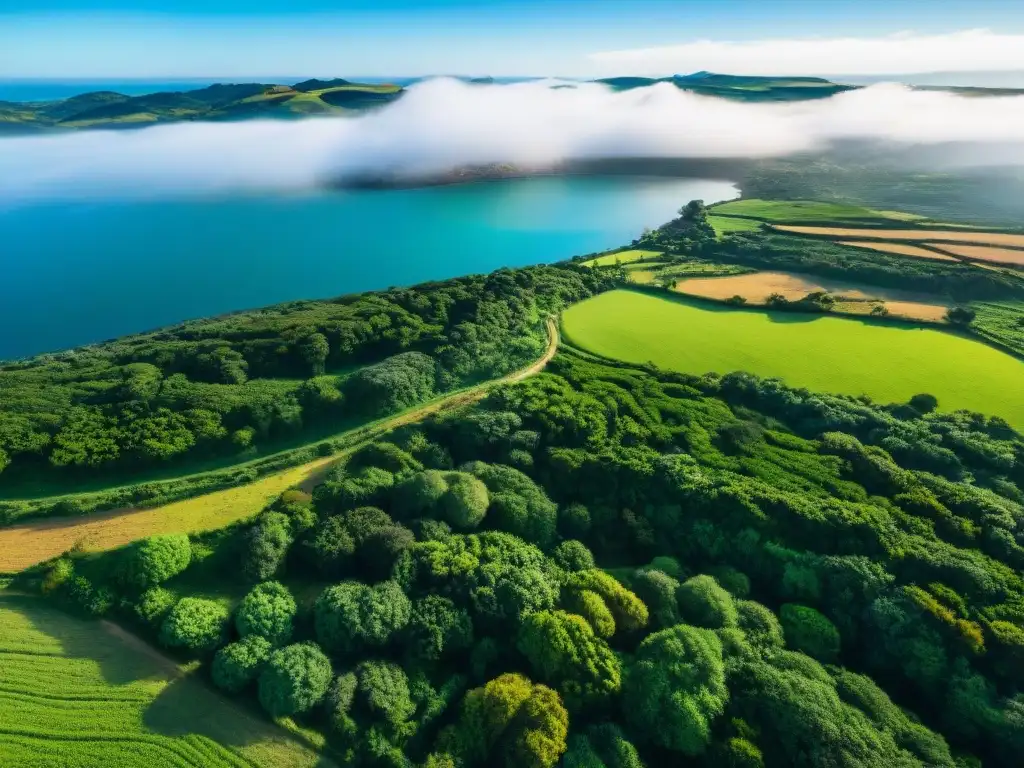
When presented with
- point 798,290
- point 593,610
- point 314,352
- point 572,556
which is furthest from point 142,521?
point 798,290

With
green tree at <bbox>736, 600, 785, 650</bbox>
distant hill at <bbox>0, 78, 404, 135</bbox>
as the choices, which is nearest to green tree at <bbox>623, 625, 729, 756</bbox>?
green tree at <bbox>736, 600, 785, 650</bbox>

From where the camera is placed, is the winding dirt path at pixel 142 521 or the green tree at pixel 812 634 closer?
the green tree at pixel 812 634

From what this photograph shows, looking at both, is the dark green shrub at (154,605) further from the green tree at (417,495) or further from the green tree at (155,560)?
the green tree at (417,495)

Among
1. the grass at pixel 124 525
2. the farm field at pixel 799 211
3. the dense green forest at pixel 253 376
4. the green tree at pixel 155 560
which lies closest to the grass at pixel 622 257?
the dense green forest at pixel 253 376

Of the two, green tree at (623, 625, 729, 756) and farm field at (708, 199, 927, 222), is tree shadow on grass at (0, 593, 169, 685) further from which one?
farm field at (708, 199, 927, 222)

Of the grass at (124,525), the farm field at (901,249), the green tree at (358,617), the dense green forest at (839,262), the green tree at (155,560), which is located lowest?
the green tree at (358,617)

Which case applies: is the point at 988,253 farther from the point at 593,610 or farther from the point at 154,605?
the point at 154,605

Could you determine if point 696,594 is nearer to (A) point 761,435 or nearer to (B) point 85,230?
(A) point 761,435

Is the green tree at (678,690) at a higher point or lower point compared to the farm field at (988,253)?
lower

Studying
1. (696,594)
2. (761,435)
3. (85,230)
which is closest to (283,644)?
(696,594)
